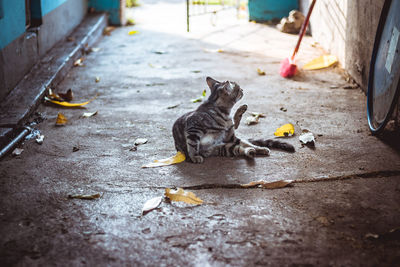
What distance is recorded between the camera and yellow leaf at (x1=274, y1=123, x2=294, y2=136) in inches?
177

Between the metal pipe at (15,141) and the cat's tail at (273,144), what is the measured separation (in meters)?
2.15

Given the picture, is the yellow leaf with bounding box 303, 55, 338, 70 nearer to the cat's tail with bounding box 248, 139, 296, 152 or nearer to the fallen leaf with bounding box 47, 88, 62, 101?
the cat's tail with bounding box 248, 139, 296, 152

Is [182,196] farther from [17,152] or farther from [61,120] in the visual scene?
[61,120]

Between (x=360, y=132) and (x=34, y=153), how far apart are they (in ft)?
9.98

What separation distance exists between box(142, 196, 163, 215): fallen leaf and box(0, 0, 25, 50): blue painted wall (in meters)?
2.99

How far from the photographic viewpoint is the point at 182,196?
10.9ft

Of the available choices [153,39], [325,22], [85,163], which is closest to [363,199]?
[85,163]

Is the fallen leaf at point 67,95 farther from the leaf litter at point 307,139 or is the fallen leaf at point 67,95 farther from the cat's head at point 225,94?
the leaf litter at point 307,139

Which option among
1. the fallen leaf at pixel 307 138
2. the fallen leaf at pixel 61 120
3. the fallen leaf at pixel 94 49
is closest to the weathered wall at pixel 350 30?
the fallen leaf at pixel 307 138

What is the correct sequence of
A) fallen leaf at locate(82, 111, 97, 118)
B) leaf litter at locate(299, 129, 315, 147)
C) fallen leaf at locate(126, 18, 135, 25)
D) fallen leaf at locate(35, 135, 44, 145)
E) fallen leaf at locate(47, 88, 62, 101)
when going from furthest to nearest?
fallen leaf at locate(126, 18, 135, 25) → fallen leaf at locate(47, 88, 62, 101) → fallen leaf at locate(82, 111, 97, 118) → fallen leaf at locate(35, 135, 44, 145) → leaf litter at locate(299, 129, 315, 147)

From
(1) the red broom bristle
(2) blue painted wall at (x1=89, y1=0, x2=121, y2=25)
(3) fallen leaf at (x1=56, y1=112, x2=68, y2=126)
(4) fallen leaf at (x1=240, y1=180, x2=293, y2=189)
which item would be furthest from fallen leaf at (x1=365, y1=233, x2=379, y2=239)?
(2) blue painted wall at (x1=89, y1=0, x2=121, y2=25)

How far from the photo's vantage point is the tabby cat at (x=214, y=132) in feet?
12.9

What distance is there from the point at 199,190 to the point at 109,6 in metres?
7.91

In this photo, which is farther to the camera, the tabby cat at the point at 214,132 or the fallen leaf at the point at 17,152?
the fallen leaf at the point at 17,152
